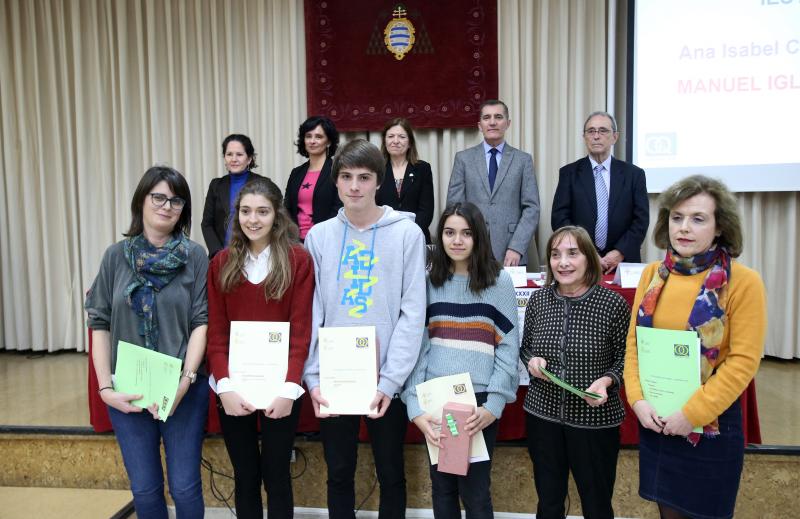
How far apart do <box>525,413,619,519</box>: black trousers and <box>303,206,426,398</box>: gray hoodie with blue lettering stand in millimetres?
526

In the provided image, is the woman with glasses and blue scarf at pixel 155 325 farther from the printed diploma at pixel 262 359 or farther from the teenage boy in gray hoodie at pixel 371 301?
the teenage boy in gray hoodie at pixel 371 301

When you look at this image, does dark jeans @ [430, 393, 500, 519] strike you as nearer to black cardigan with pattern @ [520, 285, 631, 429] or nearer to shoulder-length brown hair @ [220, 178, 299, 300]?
black cardigan with pattern @ [520, 285, 631, 429]

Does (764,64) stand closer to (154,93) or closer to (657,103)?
(657,103)

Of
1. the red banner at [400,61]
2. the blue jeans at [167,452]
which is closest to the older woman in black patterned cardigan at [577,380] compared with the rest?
the blue jeans at [167,452]

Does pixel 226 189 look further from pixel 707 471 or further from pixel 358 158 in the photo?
pixel 707 471

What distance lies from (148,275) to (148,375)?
0.33 m

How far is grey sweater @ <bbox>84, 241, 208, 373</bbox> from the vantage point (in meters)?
1.78

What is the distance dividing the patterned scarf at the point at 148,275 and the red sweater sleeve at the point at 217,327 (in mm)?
117

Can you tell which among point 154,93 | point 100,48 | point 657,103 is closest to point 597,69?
point 657,103

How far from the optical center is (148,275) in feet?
5.86

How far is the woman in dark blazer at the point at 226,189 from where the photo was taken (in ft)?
11.0

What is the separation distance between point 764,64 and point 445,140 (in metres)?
2.22

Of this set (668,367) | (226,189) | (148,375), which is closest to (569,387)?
(668,367)

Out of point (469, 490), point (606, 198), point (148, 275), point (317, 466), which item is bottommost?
point (317, 466)
